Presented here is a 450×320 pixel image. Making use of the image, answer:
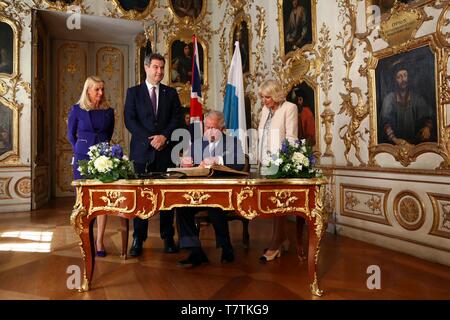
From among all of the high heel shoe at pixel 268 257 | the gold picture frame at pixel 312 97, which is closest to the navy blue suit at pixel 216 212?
the high heel shoe at pixel 268 257

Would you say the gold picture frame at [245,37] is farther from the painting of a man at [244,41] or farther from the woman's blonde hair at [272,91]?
the woman's blonde hair at [272,91]

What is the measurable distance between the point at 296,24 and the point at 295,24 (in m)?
0.03

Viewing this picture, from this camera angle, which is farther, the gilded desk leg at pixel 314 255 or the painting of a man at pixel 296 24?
the painting of a man at pixel 296 24

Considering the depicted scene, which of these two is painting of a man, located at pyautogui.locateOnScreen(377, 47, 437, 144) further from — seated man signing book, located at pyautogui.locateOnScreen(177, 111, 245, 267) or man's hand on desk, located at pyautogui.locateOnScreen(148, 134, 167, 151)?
man's hand on desk, located at pyautogui.locateOnScreen(148, 134, 167, 151)

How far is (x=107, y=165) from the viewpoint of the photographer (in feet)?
9.23

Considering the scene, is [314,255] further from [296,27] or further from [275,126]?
[296,27]

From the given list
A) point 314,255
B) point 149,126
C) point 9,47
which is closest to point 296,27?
point 149,126

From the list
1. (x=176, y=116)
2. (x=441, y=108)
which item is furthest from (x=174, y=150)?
(x=441, y=108)

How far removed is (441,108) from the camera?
3645 millimetres

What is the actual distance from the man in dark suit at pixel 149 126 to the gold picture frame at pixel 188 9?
5509mm

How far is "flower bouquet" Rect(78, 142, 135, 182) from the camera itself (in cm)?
282

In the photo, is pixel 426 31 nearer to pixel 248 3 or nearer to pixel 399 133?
pixel 399 133

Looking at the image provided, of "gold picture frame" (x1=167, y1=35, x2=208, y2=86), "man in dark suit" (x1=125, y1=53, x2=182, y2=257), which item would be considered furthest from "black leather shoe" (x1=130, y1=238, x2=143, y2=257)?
"gold picture frame" (x1=167, y1=35, x2=208, y2=86)

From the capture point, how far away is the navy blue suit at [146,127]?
3.98 metres
